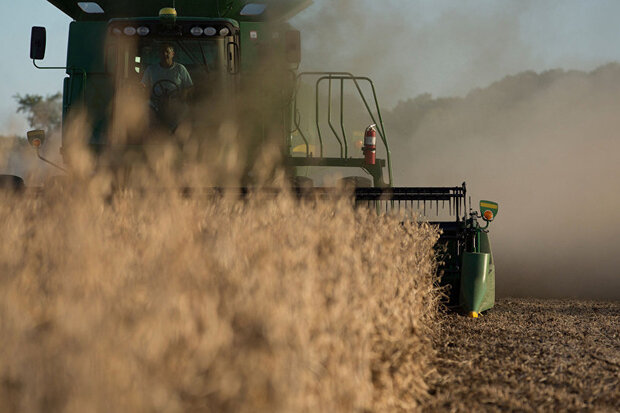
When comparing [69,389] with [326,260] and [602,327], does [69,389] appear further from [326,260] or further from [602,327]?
[602,327]

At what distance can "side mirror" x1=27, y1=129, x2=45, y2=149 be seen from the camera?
7266mm

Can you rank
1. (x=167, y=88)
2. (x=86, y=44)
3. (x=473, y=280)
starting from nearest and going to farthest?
1. (x=473, y=280)
2. (x=167, y=88)
3. (x=86, y=44)

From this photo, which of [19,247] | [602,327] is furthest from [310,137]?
[19,247]

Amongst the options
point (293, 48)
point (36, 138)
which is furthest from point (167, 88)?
point (36, 138)

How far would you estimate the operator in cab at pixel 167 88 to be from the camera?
21.8ft

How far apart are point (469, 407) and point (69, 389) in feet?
6.71

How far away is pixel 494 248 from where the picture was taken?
53.8ft

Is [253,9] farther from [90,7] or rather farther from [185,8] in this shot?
[90,7]

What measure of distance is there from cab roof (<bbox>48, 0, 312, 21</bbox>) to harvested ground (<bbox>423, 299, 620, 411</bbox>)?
14.9 ft

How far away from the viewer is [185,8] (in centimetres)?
873

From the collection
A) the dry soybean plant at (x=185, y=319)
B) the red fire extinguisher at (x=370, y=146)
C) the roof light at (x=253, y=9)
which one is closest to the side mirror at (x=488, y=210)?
the red fire extinguisher at (x=370, y=146)

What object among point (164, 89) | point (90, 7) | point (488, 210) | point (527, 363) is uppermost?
point (90, 7)

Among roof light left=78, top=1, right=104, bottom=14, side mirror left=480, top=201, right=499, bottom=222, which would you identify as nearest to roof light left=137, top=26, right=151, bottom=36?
roof light left=78, top=1, right=104, bottom=14

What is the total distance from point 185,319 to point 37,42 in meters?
5.64
